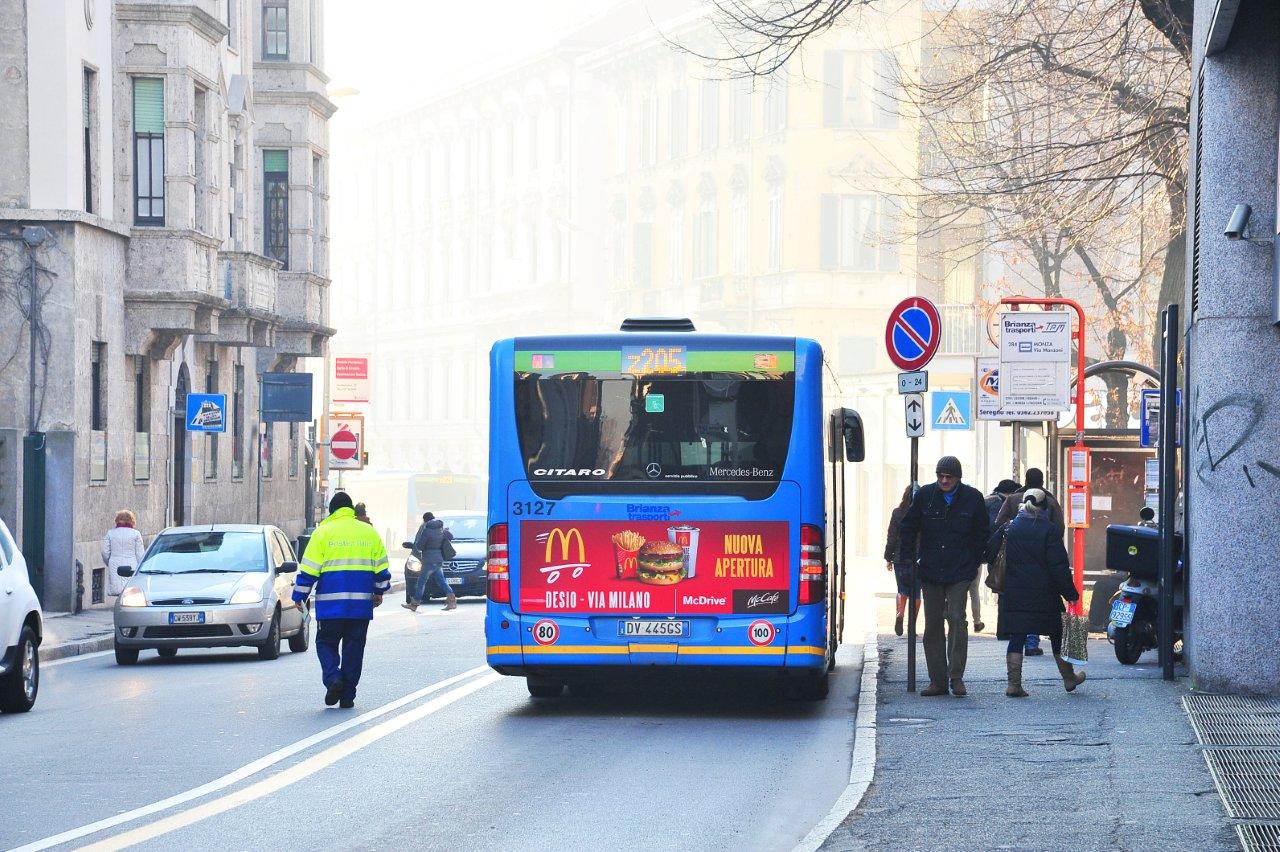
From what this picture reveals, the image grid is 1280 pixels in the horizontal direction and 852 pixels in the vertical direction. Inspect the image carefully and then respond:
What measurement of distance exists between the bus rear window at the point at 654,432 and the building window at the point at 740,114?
55.2 metres

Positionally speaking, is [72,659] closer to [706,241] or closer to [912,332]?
[912,332]

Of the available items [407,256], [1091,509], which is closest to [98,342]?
[1091,509]

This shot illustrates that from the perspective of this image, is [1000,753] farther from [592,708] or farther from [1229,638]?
[592,708]

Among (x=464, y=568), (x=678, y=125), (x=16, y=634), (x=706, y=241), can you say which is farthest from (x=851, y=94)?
(x=16, y=634)

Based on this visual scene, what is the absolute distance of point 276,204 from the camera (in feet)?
156

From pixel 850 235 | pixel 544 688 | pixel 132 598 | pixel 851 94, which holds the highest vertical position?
pixel 851 94

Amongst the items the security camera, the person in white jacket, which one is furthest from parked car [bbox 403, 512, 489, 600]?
the security camera

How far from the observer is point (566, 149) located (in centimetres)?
8244

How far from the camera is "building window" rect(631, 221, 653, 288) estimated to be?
77625mm

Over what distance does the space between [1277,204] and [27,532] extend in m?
20.8

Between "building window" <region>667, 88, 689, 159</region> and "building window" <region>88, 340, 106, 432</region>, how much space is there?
42.9 meters

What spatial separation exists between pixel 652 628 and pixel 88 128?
20.8 metres

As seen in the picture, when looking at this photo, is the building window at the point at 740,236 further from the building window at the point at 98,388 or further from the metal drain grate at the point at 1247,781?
the metal drain grate at the point at 1247,781

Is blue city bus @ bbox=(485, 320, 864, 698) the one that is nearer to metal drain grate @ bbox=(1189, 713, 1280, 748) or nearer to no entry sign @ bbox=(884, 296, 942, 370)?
no entry sign @ bbox=(884, 296, 942, 370)
